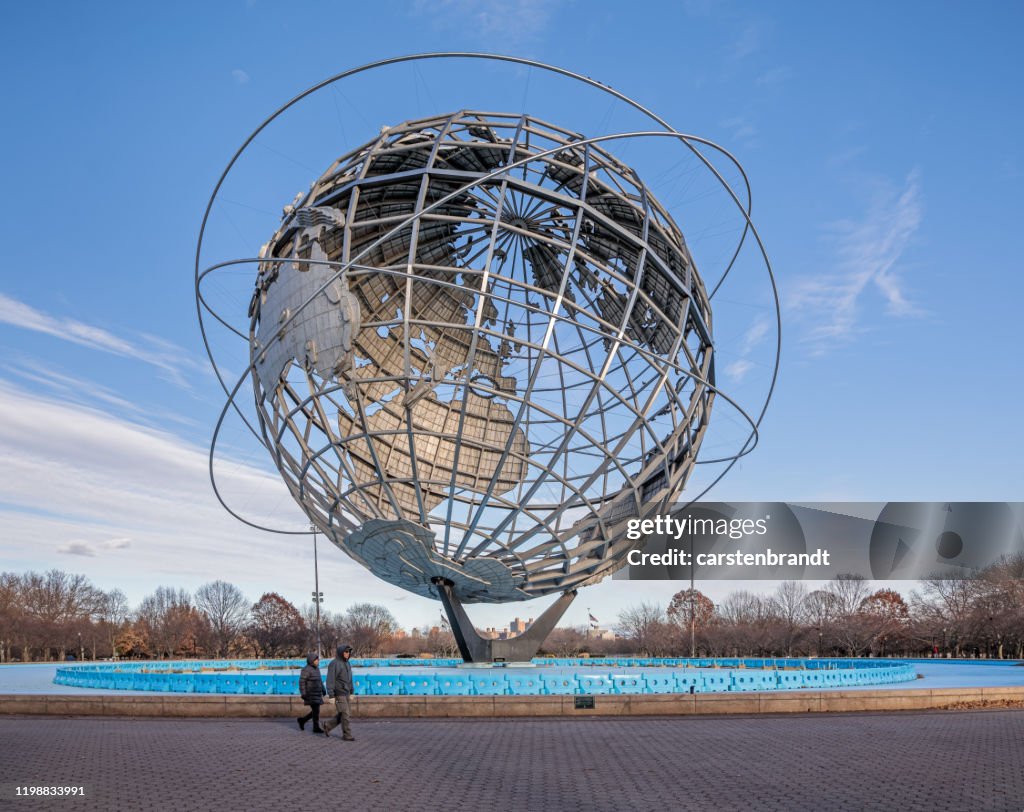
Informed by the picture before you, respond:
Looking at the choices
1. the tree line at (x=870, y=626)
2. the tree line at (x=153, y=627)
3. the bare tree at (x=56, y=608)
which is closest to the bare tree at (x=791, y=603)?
the tree line at (x=870, y=626)

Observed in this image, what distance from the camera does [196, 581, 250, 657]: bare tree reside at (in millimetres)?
86688

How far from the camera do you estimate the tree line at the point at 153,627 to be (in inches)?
3073

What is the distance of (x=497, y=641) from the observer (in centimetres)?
2642

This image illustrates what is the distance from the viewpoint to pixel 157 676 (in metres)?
23.3

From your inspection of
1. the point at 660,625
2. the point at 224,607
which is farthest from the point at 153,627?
the point at 660,625

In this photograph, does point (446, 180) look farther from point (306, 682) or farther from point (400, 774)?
point (400, 774)

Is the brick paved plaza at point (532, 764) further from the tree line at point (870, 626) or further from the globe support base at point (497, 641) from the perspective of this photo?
the tree line at point (870, 626)

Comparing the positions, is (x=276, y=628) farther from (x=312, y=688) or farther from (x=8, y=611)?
(x=312, y=688)

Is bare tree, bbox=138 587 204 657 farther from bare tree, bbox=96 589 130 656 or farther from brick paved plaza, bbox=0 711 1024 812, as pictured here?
brick paved plaza, bbox=0 711 1024 812

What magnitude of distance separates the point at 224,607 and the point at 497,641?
7357cm

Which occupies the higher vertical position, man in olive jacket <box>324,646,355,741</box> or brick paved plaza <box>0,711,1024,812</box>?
man in olive jacket <box>324,646,355,741</box>

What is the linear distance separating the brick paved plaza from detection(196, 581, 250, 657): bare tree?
75.3m

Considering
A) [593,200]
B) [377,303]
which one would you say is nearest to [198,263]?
[377,303]

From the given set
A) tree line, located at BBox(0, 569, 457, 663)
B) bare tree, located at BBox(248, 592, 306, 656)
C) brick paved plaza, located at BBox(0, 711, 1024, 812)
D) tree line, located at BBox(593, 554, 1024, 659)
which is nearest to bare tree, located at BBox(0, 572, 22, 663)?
tree line, located at BBox(0, 569, 457, 663)
